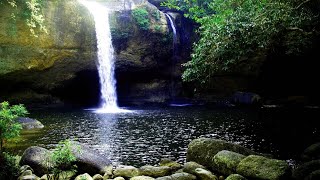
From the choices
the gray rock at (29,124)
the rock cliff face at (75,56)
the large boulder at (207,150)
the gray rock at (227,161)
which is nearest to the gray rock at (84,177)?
the large boulder at (207,150)

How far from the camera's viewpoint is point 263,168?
8695 mm

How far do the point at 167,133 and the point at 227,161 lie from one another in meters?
7.24

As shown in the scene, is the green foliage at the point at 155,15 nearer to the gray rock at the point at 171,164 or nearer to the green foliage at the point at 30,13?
the green foliage at the point at 30,13

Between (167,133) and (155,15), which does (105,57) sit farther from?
(167,133)

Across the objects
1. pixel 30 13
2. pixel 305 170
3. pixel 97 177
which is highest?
pixel 30 13

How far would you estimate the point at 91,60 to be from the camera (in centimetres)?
3086

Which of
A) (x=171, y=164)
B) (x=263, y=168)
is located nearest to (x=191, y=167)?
(x=171, y=164)

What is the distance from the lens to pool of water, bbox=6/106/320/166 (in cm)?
1344

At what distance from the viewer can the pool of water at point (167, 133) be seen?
44.1ft

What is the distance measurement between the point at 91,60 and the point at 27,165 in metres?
21.4

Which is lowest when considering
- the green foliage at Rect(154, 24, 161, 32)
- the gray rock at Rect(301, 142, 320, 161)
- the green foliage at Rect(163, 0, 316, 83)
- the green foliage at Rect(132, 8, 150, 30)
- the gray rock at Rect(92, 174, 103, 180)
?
the gray rock at Rect(92, 174, 103, 180)

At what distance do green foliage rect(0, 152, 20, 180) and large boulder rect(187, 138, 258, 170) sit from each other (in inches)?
230

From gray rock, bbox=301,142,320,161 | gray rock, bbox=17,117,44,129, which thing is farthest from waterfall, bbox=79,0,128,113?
gray rock, bbox=301,142,320,161

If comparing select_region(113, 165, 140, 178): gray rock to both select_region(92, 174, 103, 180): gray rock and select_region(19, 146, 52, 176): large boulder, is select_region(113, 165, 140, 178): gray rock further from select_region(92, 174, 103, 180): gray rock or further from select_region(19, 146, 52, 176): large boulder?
select_region(19, 146, 52, 176): large boulder
